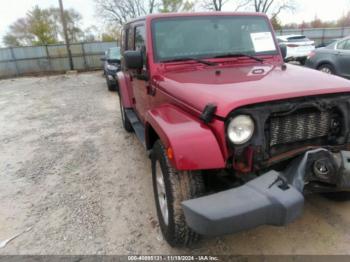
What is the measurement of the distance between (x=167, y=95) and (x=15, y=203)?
2.28 meters

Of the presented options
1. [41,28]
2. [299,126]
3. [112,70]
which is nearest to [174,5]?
[41,28]

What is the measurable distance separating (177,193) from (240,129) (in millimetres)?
676

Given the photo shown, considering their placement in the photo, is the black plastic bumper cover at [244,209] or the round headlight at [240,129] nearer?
the black plastic bumper cover at [244,209]

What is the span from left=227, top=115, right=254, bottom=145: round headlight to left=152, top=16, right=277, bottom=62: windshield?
1382mm

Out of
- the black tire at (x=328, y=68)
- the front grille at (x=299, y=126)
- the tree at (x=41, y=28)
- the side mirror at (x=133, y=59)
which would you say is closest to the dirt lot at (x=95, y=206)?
the front grille at (x=299, y=126)

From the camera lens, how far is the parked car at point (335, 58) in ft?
24.4

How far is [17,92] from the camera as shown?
38.5 feet

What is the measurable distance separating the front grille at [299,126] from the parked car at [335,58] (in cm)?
626

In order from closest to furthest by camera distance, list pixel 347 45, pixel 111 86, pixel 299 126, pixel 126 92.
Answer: pixel 299 126 → pixel 126 92 → pixel 347 45 → pixel 111 86

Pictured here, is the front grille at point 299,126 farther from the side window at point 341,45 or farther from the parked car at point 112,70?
the parked car at point 112,70

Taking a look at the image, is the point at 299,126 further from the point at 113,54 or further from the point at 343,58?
the point at 113,54

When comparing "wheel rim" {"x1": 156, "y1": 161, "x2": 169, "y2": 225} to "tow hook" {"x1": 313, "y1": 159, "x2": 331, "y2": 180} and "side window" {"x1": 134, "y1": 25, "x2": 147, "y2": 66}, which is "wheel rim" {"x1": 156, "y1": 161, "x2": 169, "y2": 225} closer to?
"tow hook" {"x1": 313, "y1": 159, "x2": 331, "y2": 180}

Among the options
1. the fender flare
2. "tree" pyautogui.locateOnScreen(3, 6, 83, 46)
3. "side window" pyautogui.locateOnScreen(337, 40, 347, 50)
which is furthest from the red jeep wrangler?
"tree" pyautogui.locateOnScreen(3, 6, 83, 46)

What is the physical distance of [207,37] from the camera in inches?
128
